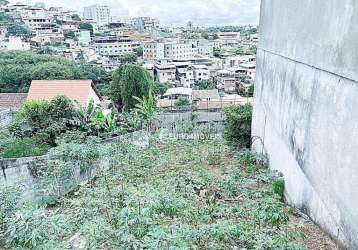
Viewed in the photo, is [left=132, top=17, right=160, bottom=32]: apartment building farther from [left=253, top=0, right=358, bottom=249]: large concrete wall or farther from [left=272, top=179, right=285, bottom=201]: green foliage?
[left=272, top=179, right=285, bottom=201]: green foliage

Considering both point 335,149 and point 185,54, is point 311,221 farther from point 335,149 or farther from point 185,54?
point 185,54

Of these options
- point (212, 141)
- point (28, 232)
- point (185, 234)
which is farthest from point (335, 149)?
point (212, 141)

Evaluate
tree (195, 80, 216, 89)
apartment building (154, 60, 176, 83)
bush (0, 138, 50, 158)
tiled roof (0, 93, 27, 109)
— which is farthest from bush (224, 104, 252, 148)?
apartment building (154, 60, 176, 83)

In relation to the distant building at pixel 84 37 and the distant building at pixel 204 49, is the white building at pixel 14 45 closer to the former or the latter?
the distant building at pixel 84 37

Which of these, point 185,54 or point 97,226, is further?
point 185,54

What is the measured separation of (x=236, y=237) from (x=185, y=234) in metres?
0.59

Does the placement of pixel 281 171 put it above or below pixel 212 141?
above

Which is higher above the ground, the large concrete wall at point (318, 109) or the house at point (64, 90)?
the large concrete wall at point (318, 109)

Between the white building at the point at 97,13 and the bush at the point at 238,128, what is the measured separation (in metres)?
109

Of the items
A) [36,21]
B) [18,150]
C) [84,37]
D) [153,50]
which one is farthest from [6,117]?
[36,21]

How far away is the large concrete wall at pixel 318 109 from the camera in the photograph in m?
2.96

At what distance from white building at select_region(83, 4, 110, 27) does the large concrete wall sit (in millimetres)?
111726

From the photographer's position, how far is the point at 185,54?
2247 inches

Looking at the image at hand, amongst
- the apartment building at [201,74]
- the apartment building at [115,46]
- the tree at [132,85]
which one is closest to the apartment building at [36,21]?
the apartment building at [115,46]
